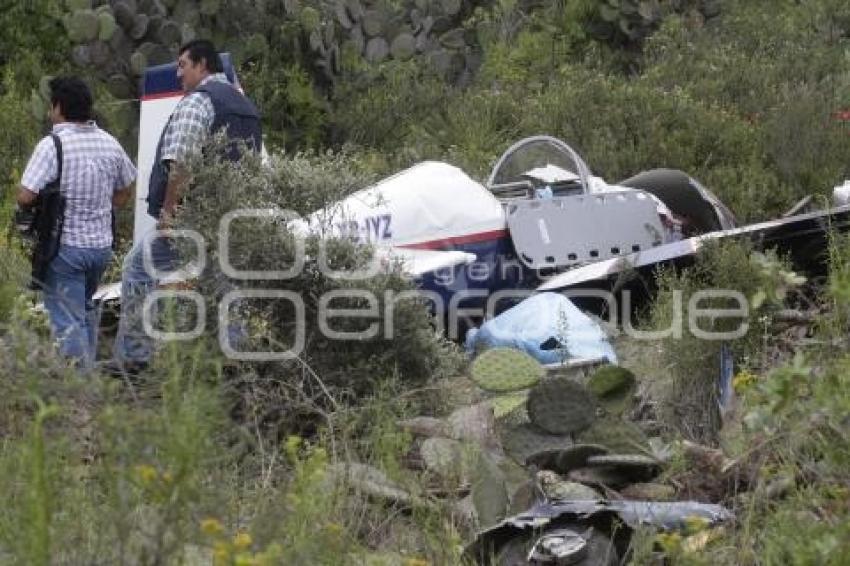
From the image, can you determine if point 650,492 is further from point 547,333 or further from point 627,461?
point 547,333

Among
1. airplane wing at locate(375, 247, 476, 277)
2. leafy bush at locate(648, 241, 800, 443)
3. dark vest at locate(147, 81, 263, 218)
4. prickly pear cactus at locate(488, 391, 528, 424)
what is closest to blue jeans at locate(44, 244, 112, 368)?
dark vest at locate(147, 81, 263, 218)

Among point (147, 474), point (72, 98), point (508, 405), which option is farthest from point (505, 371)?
point (147, 474)

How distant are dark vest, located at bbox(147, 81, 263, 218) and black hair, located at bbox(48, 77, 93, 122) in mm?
379

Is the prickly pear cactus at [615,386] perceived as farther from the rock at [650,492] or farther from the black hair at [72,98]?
the black hair at [72,98]

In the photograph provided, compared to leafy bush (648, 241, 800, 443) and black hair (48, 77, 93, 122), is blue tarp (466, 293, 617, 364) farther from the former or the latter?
black hair (48, 77, 93, 122)

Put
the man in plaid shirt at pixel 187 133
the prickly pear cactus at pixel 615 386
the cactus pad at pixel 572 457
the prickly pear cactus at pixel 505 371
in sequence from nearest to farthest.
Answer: the cactus pad at pixel 572 457, the prickly pear cactus at pixel 615 386, the prickly pear cactus at pixel 505 371, the man in plaid shirt at pixel 187 133

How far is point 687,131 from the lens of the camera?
1162 centimetres

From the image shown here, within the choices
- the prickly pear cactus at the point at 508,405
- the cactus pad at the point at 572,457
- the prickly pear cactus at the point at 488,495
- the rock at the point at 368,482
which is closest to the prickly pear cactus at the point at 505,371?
the prickly pear cactus at the point at 508,405

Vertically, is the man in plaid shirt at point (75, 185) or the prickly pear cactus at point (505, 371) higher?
the man in plaid shirt at point (75, 185)

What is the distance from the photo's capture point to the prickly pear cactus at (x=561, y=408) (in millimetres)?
6602

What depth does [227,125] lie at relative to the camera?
311 inches

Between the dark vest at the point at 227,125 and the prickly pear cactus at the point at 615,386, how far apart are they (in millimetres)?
1992

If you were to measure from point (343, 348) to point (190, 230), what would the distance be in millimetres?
827

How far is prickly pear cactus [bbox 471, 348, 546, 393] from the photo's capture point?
729 cm
